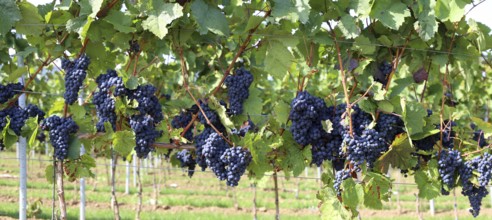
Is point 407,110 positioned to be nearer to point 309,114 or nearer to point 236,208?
point 309,114

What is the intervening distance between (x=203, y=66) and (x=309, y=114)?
2.18 metres

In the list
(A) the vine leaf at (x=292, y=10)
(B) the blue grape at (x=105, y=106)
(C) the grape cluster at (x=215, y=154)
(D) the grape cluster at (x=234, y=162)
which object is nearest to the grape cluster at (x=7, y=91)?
(B) the blue grape at (x=105, y=106)

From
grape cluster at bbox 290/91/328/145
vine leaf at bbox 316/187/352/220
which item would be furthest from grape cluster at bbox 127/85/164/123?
vine leaf at bbox 316/187/352/220

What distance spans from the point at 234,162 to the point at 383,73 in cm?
102

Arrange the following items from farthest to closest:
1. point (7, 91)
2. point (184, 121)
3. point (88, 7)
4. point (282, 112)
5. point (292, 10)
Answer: point (184, 121), point (7, 91), point (282, 112), point (88, 7), point (292, 10)

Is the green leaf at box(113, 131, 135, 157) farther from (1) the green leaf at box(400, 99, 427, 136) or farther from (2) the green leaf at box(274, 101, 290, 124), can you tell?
(1) the green leaf at box(400, 99, 427, 136)

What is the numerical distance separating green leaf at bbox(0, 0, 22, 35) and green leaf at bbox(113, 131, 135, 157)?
2.52ft

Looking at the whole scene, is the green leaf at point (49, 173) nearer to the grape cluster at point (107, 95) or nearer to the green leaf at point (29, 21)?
the grape cluster at point (107, 95)

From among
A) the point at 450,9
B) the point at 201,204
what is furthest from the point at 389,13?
the point at 201,204

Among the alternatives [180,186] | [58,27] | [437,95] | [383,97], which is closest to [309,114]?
[383,97]

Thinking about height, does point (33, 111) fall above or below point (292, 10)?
below

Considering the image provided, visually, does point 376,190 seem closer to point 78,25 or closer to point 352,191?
point 352,191

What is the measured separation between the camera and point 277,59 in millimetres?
3006

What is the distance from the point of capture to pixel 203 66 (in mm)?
4930
